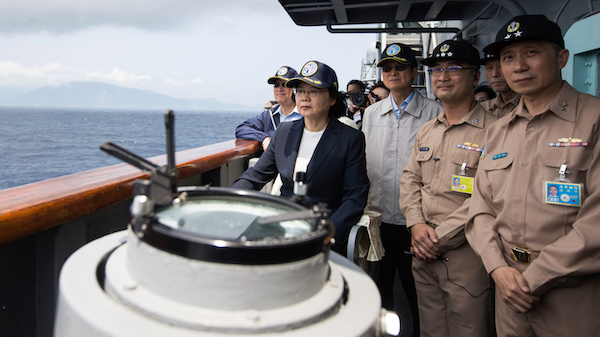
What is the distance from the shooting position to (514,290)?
69.3 inches

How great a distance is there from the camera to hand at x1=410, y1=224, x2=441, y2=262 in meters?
2.36

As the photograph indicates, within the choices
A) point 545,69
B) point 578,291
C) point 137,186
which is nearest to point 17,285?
point 137,186

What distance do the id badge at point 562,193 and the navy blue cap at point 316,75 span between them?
128 centimetres

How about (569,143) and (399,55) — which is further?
Answer: (399,55)

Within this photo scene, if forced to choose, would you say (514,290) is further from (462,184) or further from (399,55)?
(399,55)

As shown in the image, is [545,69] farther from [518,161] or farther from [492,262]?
[492,262]

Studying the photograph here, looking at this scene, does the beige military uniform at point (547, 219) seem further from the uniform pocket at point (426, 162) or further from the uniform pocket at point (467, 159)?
the uniform pocket at point (426, 162)

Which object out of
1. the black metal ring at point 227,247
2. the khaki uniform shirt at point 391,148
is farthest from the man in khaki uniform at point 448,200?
the black metal ring at point 227,247

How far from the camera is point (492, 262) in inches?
73.7

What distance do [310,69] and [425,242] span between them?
1.24 meters

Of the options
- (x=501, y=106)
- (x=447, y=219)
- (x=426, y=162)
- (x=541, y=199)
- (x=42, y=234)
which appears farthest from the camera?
(x=501, y=106)

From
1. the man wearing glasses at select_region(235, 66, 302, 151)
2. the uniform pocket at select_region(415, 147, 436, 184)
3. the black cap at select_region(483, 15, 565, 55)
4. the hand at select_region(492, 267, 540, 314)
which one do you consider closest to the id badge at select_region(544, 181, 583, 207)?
the hand at select_region(492, 267, 540, 314)

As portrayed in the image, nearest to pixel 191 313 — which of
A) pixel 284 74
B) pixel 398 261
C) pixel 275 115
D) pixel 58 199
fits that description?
pixel 58 199

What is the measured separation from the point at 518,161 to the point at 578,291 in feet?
1.93
